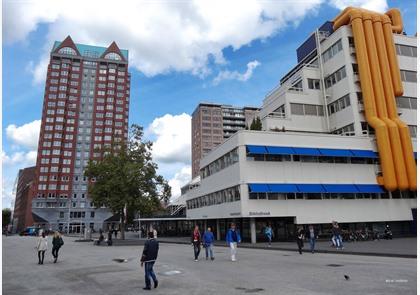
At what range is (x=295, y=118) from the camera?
4328 centimetres

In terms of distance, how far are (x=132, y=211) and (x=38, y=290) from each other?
33997mm

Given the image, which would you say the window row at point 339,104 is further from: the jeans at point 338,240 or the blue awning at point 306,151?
the jeans at point 338,240

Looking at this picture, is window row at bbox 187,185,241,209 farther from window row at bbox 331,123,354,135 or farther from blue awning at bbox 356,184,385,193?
window row at bbox 331,123,354,135

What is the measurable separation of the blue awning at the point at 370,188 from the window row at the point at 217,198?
41.2 ft

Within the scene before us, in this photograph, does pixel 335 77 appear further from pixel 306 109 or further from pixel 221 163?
pixel 221 163

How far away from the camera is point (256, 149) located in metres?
34.5

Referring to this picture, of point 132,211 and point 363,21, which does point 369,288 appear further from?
point 363,21

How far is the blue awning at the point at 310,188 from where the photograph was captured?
114ft

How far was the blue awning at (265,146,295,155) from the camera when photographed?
34.8 m

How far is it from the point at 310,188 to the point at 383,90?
1567 cm

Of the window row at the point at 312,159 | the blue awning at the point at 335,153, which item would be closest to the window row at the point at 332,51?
the blue awning at the point at 335,153

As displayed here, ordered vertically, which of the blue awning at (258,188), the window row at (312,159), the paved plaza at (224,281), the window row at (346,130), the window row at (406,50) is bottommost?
the paved plaza at (224,281)

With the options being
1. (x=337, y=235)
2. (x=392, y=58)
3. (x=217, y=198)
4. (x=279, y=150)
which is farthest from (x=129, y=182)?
(x=392, y=58)

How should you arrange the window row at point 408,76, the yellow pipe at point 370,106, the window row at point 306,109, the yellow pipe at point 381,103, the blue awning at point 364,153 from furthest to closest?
the window row at point 408,76 < the window row at point 306,109 < the yellow pipe at point 381,103 < the blue awning at point 364,153 < the yellow pipe at point 370,106
